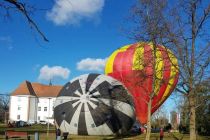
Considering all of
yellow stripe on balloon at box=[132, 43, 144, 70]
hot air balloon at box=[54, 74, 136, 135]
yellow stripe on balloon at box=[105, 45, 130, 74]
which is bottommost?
hot air balloon at box=[54, 74, 136, 135]

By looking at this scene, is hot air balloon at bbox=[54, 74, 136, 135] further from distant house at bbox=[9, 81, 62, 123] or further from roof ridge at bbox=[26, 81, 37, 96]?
roof ridge at bbox=[26, 81, 37, 96]

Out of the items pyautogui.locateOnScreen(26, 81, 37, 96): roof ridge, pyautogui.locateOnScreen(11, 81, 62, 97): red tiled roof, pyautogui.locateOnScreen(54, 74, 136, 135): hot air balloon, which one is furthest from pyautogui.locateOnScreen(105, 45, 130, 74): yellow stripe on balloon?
pyautogui.locateOnScreen(26, 81, 37, 96): roof ridge

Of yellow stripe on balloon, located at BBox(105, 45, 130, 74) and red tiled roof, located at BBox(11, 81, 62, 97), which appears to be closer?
yellow stripe on balloon, located at BBox(105, 45, 130, 74)

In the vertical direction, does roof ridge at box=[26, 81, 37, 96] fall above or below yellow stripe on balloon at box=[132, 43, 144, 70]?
above

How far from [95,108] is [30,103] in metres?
86.8

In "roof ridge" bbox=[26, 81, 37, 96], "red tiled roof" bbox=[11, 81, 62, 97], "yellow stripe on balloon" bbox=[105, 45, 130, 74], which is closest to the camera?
"yellow stripe on balloon" bbox=[105, 45, 130, 74]

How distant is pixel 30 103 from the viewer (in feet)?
366

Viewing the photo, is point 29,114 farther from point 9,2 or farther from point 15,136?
point 9,2

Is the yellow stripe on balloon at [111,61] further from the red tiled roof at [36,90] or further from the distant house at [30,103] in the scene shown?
the red tiled roof at [36,90]

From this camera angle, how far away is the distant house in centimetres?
10956

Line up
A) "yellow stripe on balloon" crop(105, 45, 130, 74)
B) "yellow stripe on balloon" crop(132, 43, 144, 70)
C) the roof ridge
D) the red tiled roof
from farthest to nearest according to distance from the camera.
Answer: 1. the roof ridge
2. the red tiled roof
3. "yellow stripe on balloon" crop(105, 45, 130, 74)
4. "yellow stripe on balloon" crop(132, 43, 144, 70)

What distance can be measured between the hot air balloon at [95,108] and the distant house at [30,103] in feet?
258

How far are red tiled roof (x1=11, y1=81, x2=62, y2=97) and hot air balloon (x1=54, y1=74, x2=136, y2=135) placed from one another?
276 feet

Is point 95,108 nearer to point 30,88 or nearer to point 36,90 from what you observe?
point 30,88
